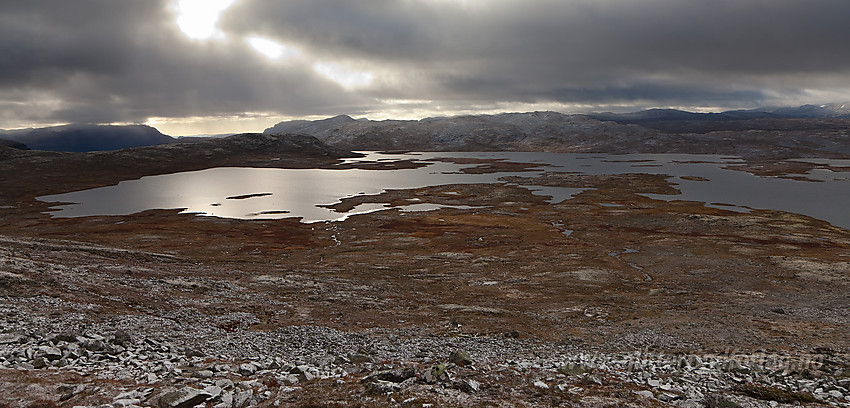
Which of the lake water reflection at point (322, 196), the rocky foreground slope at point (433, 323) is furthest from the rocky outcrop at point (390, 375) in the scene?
the lake water reflection at point (322, 196)

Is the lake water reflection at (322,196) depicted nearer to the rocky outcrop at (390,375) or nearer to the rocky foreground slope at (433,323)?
the rocky foreground slope at (433,323)

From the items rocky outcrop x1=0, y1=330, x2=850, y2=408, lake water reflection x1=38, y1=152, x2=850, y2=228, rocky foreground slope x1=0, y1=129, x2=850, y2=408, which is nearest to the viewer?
rocky outcrop x1=0, y1=330, x2=850, y2=408

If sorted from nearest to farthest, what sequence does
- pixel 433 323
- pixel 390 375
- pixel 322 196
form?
pixel 390 375
pixel 433 323
pixel 322 196

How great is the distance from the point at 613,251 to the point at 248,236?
72206 mm

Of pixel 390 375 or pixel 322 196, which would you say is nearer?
pixel 390 375

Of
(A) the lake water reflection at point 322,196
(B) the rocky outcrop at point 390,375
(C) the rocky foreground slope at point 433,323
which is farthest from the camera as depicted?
(A) the lake water reflection at point 322,196

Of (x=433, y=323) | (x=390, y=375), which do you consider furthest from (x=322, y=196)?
(x=390, y=375)

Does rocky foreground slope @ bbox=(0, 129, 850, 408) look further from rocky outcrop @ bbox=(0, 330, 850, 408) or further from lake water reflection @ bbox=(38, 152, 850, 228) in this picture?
lake water reflection @ bbox=(38, 152, 850, 228)

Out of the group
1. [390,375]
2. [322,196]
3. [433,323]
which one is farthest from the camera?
[322,196]

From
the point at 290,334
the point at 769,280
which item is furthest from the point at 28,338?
the point at 769,280

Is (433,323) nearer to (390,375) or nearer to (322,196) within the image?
(390,375)

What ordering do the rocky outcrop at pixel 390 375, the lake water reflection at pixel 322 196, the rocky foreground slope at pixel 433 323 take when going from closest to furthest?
1. the rocky outcrop at pixel 390 375
2. the rocky foreground slope at pixel 433 323
3. the lake water reflection at pixel 322 196

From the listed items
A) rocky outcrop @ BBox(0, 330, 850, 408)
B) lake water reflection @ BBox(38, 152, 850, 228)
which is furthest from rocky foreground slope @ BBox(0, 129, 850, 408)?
lake water reflection @ BBox(38, 152, 850, 228)

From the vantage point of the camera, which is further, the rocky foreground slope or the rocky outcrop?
the rocky foreground slope
